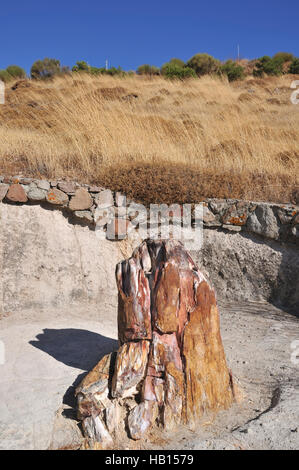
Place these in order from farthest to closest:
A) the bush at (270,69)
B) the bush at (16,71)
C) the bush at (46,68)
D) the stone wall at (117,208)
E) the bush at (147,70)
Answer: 1. the bush at (147,70)
2. the bush at (16,71)
3. the bush at (270,69)
4. the bush at (46,68)
5. the stone wall at (117,208)

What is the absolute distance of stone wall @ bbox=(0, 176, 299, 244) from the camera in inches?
202

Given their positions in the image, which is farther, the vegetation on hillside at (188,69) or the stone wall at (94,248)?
the vegetation on hillside at (188,69)

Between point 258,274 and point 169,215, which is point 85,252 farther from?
point 258,274

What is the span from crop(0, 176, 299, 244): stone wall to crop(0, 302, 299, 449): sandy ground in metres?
1.19

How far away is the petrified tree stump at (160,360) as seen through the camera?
2.56m

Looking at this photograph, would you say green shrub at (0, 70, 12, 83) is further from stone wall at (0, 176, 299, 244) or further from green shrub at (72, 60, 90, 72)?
stone wall at (0, 176, 299, 244)

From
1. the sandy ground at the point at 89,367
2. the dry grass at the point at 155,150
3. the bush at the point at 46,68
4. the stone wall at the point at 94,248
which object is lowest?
the sandy ground at the point at 89,367

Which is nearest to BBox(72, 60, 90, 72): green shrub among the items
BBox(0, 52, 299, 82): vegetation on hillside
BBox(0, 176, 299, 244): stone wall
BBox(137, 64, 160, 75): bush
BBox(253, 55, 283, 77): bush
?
BBox(0, 52, 299, 82): vegetation on hillside

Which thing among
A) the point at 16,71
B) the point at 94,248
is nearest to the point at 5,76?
the point at 16,71

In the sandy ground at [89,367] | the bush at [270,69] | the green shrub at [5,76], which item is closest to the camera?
the sandy ground at [89,367]

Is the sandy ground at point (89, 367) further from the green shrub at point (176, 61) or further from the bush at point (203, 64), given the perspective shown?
the green shrub at point (176, 61)

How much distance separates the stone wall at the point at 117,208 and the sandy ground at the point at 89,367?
46.9 inches

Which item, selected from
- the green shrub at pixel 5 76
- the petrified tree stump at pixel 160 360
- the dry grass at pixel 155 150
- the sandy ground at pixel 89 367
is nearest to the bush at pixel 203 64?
the green shrub at pixel 5 76
